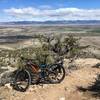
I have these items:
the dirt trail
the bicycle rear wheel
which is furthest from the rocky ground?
the bicycle rear wheel

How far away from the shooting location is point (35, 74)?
1228 centimetres

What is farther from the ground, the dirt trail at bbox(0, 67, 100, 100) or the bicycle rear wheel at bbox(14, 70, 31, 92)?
the bicycle rear wheel at bbox(14, 70, 31, 92)

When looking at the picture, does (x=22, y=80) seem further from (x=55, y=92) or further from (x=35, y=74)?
(x=55, y=92)

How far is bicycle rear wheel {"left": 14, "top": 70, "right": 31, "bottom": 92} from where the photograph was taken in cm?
1159

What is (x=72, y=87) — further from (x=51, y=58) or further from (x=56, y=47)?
(x=56, y=47)

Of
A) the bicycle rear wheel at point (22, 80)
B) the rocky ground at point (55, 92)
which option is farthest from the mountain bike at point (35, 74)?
the rocky ground at point (55, 92)

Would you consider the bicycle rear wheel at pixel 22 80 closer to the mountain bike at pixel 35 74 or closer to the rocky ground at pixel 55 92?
the mountain bike at pixel 35 74

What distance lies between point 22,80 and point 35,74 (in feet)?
2.01

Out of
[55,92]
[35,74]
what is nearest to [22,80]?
[35,74]

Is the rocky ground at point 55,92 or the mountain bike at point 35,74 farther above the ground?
the mountain bike at point 35,74

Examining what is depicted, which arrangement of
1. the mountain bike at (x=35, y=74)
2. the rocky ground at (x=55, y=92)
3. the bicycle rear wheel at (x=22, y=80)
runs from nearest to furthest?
the rocky ground at (x=55, y=92), the bicycle rear wheel at (x=22, y=80), the mountain bike at (x=35, y=74)

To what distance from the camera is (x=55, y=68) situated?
42.2ft

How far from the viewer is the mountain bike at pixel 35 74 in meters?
11.7

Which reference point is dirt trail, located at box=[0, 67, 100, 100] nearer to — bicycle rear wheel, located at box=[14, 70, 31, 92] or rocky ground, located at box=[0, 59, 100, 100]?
rocky ground, located at box=[0, 59, 100, 100]
